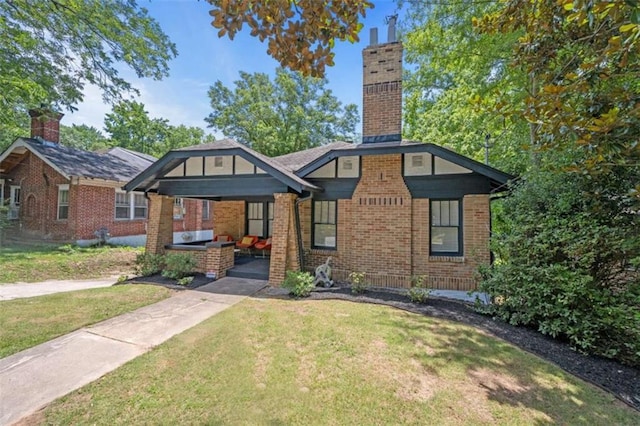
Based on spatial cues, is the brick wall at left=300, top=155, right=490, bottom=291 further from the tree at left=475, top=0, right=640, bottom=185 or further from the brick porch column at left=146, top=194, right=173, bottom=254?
the brick porch column at left=146, top=194, right=173, bottom=254

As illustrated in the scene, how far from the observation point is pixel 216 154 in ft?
27.3

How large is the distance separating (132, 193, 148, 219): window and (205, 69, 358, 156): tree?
11.8 m

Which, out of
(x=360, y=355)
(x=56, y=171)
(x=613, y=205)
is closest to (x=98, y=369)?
(x=360, y=355)

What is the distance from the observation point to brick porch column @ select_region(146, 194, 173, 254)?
31.0 ft

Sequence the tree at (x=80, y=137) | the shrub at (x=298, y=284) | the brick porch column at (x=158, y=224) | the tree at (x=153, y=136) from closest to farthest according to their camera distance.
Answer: the shrub at (x=298, y=284), the brick porch column at (x=158, y=224), the tree at (x=153, y=136), the tree at (x=80, y=137)

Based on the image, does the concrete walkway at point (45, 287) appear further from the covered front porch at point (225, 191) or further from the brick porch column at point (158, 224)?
the covered front porch at point (225, 191)

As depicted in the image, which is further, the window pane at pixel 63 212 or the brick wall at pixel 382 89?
the window pane at pixel 63 212

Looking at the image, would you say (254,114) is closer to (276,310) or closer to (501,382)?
(276,310)

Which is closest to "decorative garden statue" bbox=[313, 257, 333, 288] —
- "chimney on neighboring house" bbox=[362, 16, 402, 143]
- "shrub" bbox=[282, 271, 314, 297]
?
"shrub" bbox=[282, 271, 314, 297]

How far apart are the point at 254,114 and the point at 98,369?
26.6 metres

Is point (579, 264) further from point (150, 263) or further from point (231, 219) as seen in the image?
point (231, 219)

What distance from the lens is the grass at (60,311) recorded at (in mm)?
4617

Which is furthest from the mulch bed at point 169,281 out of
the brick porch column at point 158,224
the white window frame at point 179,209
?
the white window frame at point 179,209

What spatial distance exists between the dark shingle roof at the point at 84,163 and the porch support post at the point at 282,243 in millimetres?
10905
